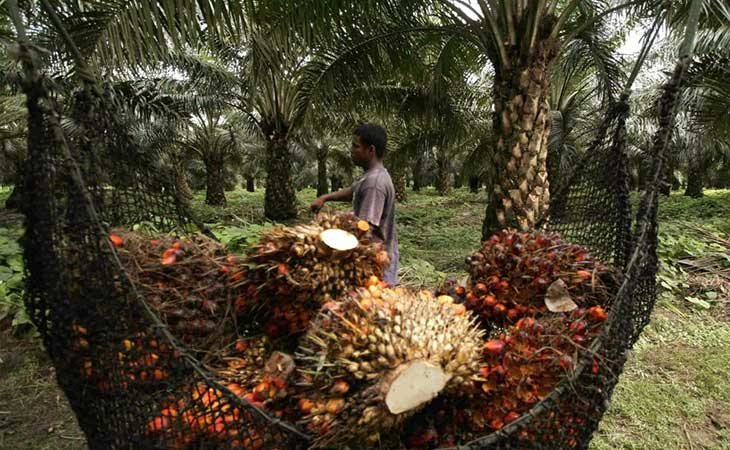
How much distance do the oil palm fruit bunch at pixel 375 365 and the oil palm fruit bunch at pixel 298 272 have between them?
162 millimetres

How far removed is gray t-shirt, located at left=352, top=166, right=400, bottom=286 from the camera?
88.8 inches

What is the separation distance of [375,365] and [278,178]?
334 inches

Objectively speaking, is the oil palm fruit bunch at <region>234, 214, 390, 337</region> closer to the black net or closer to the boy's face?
the black net

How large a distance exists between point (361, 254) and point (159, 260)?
61cm

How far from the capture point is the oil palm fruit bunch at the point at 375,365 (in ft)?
3.25

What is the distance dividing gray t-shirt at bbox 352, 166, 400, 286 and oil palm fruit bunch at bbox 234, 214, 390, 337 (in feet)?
2.41

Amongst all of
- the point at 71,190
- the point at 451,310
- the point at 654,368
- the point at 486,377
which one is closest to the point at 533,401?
the point at 486,377

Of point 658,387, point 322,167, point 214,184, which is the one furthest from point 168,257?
point 322,167

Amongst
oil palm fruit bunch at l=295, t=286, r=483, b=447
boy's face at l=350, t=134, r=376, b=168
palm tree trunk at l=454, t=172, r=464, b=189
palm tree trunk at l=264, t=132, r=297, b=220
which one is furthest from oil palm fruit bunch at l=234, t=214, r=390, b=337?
palm tree trunk at l=454, t=172, r=464, b=189

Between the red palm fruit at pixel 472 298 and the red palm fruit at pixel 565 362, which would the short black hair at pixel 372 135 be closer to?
the red palm fruit at pixel 472 298

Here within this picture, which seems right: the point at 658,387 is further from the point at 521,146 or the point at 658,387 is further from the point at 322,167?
the point at 322,167

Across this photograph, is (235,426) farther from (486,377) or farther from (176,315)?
(486,377)

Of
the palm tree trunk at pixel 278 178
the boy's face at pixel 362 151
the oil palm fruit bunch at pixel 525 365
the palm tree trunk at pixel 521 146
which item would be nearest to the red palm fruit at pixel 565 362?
the oil palm fruit bunch at pixel 525 365

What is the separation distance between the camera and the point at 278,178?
9234mm
